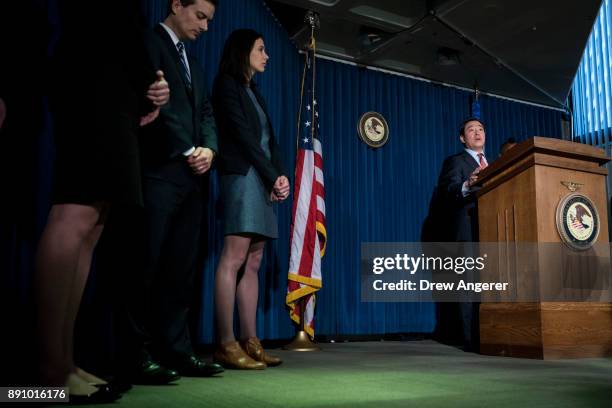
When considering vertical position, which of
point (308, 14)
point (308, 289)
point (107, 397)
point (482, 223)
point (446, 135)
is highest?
point (308, 14)

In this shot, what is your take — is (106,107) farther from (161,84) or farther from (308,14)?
(308,14)

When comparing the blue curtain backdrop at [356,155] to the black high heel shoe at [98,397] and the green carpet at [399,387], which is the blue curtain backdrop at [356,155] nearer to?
the green carpet at [399,387]

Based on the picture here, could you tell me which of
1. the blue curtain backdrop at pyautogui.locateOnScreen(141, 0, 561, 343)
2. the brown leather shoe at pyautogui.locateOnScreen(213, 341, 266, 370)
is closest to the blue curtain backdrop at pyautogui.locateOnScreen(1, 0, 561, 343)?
the blue curtain backdrop at pyautogui.locateOnScreen(141, 0, 561, 343)

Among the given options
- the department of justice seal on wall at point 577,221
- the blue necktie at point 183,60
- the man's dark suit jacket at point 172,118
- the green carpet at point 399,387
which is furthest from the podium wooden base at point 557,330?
the blue necktie at point 183,60

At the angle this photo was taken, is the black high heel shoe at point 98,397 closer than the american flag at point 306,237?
Yes

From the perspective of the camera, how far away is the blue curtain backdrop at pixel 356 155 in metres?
4.16

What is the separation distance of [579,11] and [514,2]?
596mm

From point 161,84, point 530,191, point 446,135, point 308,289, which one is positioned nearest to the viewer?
point 161,84

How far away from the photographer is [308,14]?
425 cm

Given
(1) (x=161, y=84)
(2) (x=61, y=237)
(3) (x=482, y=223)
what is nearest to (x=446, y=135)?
(3) (x=482, y=223)

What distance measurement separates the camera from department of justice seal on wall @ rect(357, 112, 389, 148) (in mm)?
5059

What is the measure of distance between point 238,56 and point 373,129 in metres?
2.92

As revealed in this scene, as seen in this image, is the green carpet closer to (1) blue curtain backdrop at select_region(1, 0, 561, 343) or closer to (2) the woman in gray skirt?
(2) the woman in gray skirt

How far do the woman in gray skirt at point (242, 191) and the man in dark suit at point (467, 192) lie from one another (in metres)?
1.53
